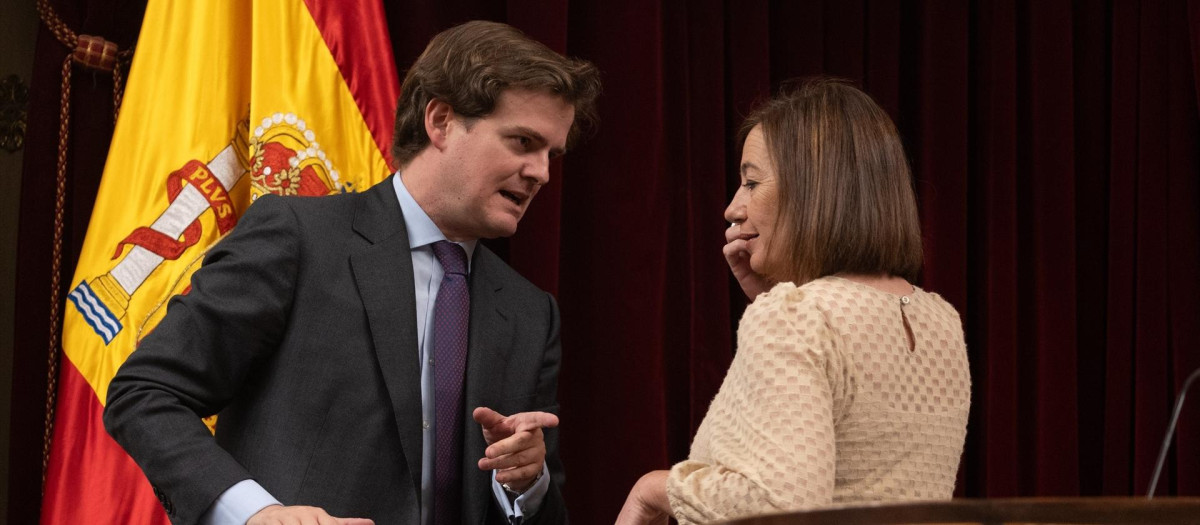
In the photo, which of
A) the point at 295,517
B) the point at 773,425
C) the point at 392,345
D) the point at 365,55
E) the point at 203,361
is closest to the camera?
the point at 773,425

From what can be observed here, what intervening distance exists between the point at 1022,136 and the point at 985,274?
458 millimetres

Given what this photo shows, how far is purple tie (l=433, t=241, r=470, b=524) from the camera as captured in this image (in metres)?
2.00

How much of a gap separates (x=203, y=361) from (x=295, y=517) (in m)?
0.31

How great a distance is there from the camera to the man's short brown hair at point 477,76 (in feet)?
7.20

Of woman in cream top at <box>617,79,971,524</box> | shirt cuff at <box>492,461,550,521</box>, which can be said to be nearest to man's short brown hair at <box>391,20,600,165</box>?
woman in cream top at <box>617,79,971,524</box>

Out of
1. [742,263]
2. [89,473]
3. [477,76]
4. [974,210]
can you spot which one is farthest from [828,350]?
[974,210]

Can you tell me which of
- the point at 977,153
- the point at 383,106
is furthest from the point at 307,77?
the point at 977,153

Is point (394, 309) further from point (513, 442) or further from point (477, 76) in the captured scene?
point (477, 76)

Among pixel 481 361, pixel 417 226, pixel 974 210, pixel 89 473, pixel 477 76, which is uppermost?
pixel 477 76

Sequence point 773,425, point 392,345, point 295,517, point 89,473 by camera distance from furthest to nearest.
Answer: point 89,473 → point 392,345 → point 295,517 → point 773,425

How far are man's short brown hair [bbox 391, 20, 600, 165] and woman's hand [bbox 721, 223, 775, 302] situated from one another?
48 cm

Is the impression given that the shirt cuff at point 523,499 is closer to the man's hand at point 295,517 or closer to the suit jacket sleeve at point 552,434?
the suit jacket sleeve at point 552,434

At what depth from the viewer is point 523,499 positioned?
81.7 inches

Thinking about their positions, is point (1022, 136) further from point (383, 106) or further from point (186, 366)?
point (186, 366)
